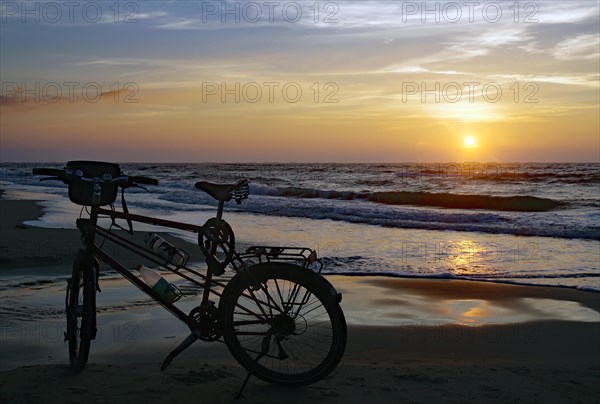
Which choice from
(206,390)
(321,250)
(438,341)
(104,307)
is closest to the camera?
(206,390)

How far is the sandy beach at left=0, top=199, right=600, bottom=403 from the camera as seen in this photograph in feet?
12.3

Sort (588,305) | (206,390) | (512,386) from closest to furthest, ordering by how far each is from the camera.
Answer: (206,390) < (512,386) < (588,305)

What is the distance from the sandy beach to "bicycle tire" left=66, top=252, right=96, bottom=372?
11cm

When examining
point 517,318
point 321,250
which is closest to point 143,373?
point 517,318

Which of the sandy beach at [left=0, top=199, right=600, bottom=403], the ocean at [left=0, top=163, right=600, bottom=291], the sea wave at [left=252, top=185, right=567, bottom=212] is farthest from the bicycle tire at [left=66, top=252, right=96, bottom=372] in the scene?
the sea wave at [left=252, top=185, right=567, bottom=212]

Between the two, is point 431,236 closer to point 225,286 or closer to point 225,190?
point 225,286

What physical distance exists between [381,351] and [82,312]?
2413mm

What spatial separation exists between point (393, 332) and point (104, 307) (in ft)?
9.41

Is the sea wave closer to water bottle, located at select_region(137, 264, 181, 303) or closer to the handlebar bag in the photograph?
water bottle, located at select_region(137, 264, 181, 303)

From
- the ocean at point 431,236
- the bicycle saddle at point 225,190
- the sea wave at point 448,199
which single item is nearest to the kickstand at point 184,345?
the bicycle saddle at point 225,190

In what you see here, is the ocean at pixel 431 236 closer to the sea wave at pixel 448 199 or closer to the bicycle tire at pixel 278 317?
the sea wave at pixel 448 199

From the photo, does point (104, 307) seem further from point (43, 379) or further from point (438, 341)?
point (438, 341)

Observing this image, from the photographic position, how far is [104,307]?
637cm

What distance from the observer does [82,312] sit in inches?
160
